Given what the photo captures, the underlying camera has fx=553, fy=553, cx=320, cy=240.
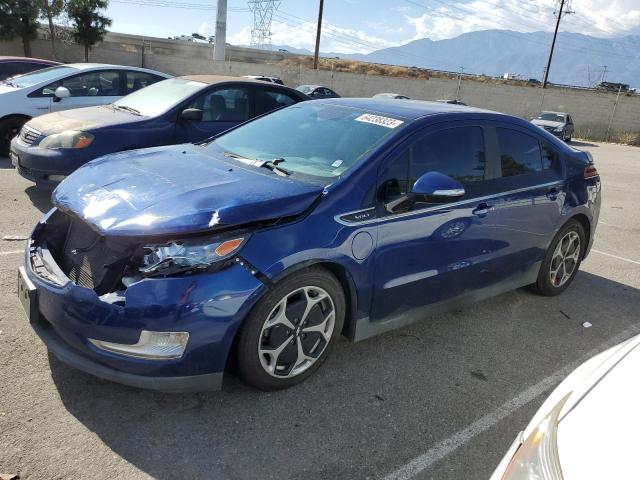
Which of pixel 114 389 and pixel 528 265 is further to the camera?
pixel 528 265

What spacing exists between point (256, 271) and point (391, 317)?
1128 millimetres

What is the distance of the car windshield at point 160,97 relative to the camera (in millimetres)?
6781

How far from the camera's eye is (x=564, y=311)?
4.76 metres

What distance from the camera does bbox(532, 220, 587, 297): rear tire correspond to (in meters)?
4.77

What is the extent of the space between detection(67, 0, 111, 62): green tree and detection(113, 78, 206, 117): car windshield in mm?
31636

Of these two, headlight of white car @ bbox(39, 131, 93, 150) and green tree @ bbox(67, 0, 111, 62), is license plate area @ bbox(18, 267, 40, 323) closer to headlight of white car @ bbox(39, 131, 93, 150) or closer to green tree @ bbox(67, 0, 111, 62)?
headlight of white car @ bbox(39, 131, 93, 150)

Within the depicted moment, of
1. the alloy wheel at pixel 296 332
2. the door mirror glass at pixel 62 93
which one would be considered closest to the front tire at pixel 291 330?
the alloy wheel at pixel 296 332

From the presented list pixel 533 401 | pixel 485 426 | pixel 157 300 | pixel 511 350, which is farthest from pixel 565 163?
pixel 157 300

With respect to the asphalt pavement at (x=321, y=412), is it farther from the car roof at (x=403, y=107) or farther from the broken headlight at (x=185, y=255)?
the car roof at (x=403, y=107)

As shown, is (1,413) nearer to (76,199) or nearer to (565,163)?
→ (76,199)

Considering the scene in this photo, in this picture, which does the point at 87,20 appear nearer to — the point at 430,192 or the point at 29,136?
the point at 29,136

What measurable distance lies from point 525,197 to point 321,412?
2.39 metres

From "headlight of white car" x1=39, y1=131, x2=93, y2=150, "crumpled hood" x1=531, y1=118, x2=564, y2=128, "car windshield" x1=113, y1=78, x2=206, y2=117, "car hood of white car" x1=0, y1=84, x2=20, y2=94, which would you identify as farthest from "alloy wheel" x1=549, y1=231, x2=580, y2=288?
"crumpled hood" x1=531, y1=118, x2=564, y2=128

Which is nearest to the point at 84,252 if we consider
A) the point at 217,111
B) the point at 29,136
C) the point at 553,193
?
the point at 553,193
